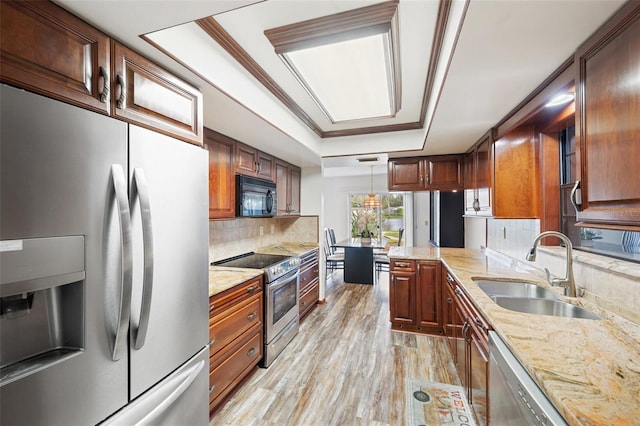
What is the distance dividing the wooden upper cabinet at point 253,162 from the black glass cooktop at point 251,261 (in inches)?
37.1

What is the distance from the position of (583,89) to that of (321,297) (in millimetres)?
3746

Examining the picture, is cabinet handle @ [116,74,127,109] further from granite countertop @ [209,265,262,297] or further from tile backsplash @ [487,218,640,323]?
tile backsplash @ [487,218,640,323]

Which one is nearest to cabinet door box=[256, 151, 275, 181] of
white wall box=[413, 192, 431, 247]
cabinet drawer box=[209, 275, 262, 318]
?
cabinet drawer box=[209, 275, 262, 318]

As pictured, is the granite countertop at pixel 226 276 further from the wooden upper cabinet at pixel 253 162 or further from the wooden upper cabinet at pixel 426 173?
the wooden upper cabinet at pixel 426 173

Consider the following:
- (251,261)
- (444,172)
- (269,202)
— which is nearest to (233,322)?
(251,261)

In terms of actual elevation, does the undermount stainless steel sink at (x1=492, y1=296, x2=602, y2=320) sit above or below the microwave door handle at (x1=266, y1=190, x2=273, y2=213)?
below

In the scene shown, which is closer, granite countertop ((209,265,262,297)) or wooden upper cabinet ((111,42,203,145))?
wooden upper cabinet ((111,42,203,145))

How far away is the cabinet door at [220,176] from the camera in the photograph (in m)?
2.36

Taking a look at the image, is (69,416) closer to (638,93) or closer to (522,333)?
(522,333)

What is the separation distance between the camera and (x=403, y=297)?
3189mm

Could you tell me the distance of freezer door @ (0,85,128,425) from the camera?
30.2 inches

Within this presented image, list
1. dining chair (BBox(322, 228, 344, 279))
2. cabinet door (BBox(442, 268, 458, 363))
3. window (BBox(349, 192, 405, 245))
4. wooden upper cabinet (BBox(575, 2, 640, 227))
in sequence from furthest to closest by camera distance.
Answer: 1. window (BBox(349, 192, 405, 245))
2. dining chair (BBox(322, 228, 344, 279))
3. cabinet door (BBox(442, 268, 458, 363))
4. wooden upper cabinet (BBox(575, 2, 640, 227))

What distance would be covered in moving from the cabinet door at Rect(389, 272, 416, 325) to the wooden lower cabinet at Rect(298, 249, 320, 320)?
1120mm

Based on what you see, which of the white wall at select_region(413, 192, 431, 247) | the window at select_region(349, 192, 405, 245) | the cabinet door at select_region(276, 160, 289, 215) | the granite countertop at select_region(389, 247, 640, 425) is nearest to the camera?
the granite countertop at select_region(389, 247, 640, 425)
